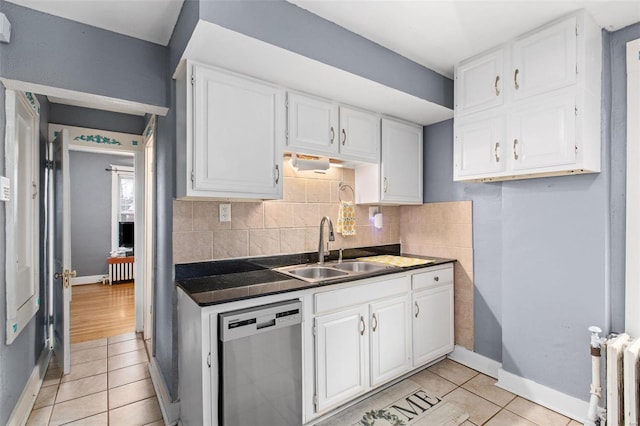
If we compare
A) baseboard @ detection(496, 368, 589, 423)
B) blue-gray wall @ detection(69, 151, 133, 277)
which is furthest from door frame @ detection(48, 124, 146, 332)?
baseboard @ detection(496, 368, 589, 423)

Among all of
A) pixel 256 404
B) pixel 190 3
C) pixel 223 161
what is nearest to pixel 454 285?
pixel 256 404

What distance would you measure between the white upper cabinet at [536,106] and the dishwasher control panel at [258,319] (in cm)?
171

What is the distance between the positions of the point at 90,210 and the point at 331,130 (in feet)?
19.0

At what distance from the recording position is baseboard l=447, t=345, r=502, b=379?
102 inches

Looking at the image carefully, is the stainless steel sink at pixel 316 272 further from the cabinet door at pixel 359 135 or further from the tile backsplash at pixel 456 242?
the tile backsplash at pixel 456 242

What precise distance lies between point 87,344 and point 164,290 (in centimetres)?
189

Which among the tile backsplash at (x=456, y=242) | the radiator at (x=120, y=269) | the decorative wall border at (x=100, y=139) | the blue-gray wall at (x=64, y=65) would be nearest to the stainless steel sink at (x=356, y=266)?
the tile backsplash at (x=456, y=242)

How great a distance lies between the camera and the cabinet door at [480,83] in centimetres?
225

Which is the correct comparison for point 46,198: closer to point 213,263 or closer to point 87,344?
point 87,344

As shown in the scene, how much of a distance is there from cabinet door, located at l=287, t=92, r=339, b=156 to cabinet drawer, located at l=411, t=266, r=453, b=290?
4.05 ft

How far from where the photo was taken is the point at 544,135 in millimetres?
2018

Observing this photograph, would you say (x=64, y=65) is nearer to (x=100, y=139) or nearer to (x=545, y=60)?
(x=100, y=139)

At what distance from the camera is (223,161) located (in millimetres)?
1922

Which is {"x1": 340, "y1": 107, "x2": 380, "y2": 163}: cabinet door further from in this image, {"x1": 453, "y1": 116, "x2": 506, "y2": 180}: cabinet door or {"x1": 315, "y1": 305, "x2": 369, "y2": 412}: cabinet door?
{"x1": 315, "y1": 305, "x2": 369, "y2": 412}: cabinet door
